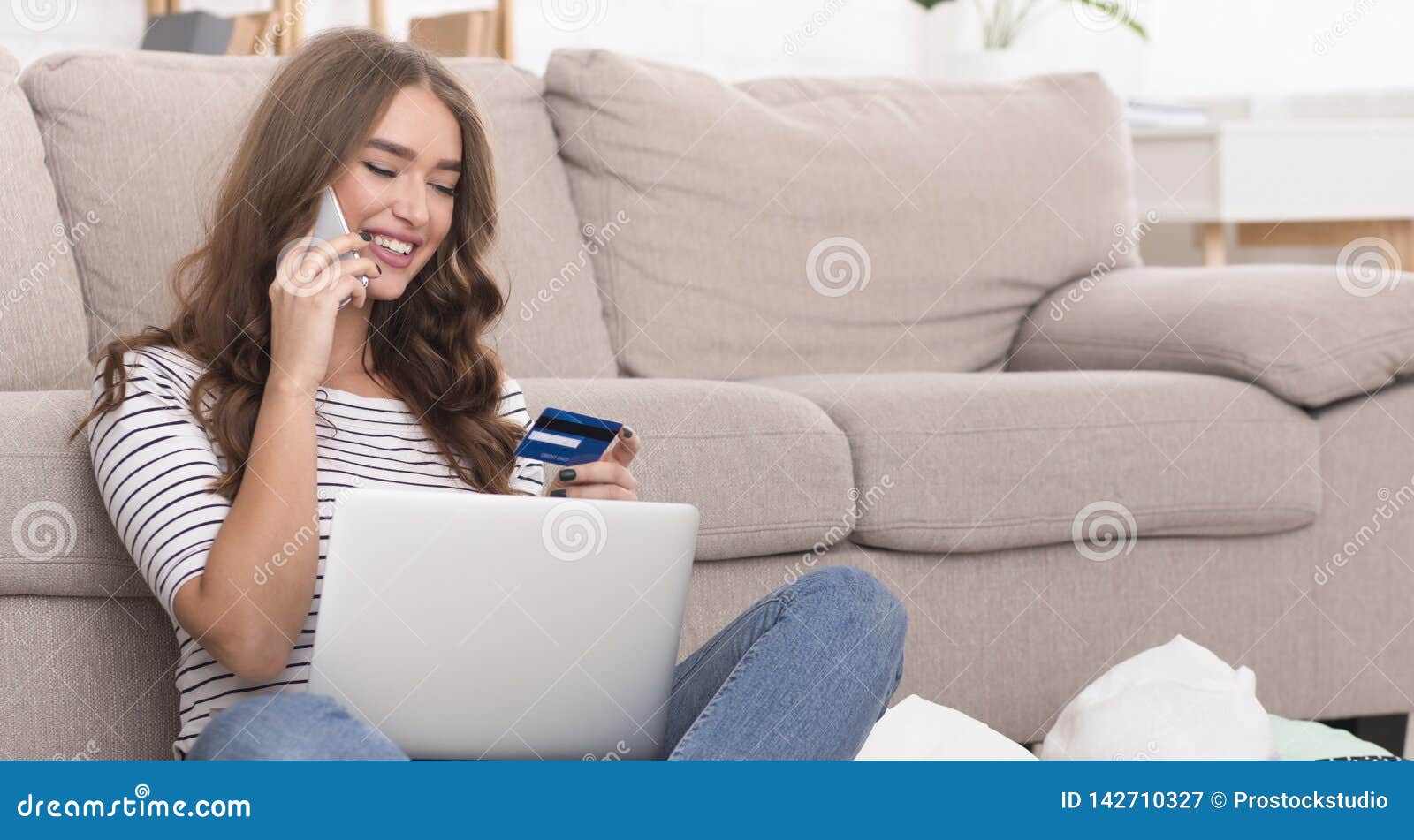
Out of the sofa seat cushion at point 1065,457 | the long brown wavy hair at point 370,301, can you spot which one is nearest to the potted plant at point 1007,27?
the sofa seat cushion at point 1065,457

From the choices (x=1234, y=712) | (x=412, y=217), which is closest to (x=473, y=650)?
(x=412, y=217)

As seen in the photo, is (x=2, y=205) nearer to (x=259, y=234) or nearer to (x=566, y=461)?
(x=259, y=234)

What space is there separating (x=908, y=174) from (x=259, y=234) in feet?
3.96

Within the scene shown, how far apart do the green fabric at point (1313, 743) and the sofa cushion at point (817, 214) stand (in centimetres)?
73

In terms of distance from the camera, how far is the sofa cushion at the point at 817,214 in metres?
2.05

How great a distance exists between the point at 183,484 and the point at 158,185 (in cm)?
80

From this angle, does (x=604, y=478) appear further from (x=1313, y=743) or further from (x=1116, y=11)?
(x=1116, y=11)

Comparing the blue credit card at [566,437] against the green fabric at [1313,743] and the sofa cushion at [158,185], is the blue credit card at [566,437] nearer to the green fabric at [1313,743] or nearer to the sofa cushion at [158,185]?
the sofa cushion at [158,185]

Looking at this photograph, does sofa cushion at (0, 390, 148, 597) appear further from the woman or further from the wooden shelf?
the wooden shelf

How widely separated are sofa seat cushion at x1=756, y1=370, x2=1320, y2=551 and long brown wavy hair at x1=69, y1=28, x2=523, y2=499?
506mm

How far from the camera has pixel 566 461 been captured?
3.65 ft

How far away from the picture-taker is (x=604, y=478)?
1180 mm

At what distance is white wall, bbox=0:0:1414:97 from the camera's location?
3.37 metres

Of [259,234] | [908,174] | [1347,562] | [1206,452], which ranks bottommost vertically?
[1347,562]
